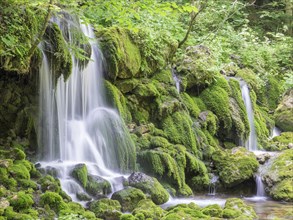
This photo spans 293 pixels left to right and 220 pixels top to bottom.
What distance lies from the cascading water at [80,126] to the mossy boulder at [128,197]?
0.47 metres

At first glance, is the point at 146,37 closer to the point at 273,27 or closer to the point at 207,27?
the point at 207,27

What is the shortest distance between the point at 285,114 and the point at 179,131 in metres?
5.64

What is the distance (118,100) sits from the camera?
9141mm

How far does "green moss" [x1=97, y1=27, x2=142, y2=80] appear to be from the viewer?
9227 mm

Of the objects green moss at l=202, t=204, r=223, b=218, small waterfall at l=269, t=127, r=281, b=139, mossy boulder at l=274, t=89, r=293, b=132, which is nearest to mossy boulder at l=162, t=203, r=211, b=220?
green moss at l=202, t=204, r=223, b=218

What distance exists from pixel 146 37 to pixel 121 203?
16.5 feet

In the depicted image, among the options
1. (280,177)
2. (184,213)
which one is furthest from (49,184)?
(280,177)

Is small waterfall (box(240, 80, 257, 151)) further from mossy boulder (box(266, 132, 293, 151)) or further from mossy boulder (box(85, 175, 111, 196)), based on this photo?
mossy boulder (box(85, 175, 111, 196))

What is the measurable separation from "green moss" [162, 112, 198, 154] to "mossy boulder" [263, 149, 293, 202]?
1.81 metres

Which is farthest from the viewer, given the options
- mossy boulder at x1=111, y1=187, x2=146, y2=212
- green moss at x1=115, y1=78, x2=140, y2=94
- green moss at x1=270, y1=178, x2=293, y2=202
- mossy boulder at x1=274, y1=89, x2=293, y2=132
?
mossy boulder at x1=274, y1=89, x2=293, y2=132

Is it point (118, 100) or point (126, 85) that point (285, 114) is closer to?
point (126, 85)

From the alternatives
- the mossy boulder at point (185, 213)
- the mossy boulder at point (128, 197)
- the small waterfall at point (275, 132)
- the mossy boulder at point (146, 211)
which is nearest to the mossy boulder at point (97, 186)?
the mossy boulder at point (128, 197)

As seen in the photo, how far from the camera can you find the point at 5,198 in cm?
535

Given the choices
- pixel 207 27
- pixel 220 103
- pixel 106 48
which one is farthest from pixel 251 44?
pixel 106 48
